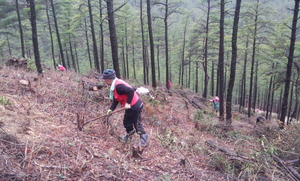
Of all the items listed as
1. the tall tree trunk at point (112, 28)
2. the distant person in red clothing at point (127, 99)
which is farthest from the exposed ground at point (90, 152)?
the tall tree trunk at point (112, 28)

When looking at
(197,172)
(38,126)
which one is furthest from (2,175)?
(197,172)

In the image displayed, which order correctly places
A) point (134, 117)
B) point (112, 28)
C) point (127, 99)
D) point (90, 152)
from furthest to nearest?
point (112, 28) → point (134, 117) → point (127, 99) → point (90, 152)

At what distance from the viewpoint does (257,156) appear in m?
4.00

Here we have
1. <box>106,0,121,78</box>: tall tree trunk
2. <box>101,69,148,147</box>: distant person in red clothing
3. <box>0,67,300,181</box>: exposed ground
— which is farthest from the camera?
<box>106,0,121,78</box>: tall tree trunk

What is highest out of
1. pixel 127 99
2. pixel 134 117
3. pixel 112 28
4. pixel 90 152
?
pixel 112 28

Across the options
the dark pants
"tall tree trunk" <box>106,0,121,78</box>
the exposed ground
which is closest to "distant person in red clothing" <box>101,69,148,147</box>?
the dark pants

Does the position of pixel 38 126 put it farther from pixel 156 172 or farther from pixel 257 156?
pixel 257 156

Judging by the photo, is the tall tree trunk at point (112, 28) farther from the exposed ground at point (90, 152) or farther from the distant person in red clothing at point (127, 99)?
the distant person in red clothing at point (127, 99)

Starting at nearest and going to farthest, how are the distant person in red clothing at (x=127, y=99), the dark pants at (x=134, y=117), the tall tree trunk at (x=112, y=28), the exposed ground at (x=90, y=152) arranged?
the exposed ground at (x=90, y=152) → the distant person in red clothing at (x=127, y=99) → the dark pants at (x=134, y=117) → the tall tree trunk at (x=112, y=28)

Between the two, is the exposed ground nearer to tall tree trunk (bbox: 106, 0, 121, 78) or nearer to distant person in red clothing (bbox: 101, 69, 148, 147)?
distant person in red clothing (bbox: 101, 69, 148, 147)

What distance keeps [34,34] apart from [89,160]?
8.72 metres

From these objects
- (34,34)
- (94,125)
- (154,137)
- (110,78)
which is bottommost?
(154,137)

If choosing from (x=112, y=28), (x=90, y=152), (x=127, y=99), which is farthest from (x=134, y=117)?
(x=112, y=28)

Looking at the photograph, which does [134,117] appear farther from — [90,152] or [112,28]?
[112,28]
